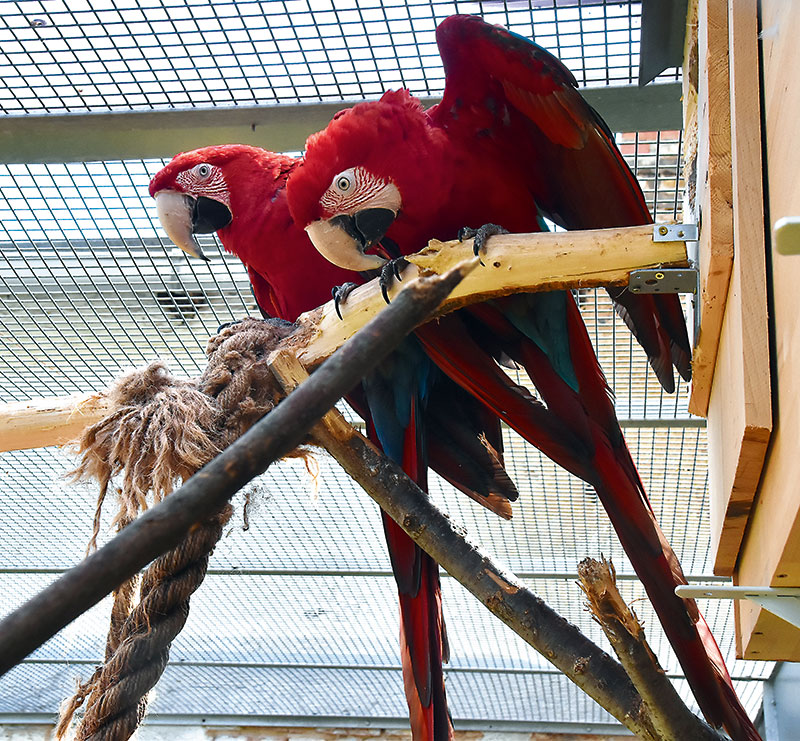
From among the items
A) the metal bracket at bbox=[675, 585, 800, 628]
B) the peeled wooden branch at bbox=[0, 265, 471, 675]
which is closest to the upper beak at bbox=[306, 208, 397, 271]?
the metal bracket at bbox=[675, 585, 800, 628]

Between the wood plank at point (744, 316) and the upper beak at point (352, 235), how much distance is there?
563 millimetres

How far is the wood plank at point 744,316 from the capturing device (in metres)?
0.59

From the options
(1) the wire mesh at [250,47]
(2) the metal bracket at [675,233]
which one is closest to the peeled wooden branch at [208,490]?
(2) the metal bracket at [675,233]

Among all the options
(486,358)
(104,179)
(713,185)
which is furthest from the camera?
(104,179)

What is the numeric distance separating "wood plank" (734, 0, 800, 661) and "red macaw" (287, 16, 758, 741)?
1.17 ft

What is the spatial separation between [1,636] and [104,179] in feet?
4.57

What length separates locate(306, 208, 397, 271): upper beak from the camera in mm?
1162

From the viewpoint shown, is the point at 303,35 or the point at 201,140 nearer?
the point at 303,35

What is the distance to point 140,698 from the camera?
0.74 metres

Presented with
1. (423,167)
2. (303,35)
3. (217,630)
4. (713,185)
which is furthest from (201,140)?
(217,630)

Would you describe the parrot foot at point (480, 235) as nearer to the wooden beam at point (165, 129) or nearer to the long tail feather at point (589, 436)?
the long tail feather at point (589, 436)

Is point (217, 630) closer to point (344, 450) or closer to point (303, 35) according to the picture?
point (344, 450)

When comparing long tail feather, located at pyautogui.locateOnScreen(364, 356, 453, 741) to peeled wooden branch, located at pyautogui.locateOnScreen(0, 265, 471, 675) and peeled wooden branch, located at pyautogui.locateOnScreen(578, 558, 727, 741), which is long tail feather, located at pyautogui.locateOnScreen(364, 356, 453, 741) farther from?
peeled wooden branch, located at pyautogui.locateOnScreen(0, 265, 471, 675)

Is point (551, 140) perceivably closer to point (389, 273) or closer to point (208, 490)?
point (389, 273)
